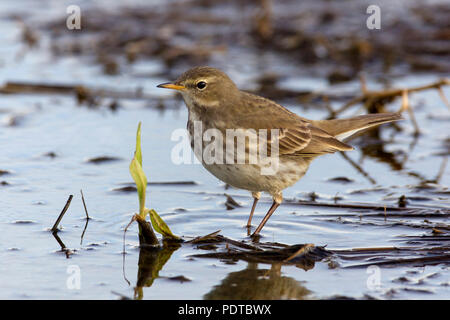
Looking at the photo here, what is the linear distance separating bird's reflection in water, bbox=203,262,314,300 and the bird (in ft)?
3.25

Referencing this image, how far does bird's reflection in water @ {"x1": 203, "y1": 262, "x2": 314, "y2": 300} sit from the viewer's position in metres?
5.08

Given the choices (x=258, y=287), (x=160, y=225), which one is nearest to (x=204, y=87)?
(x=160, y=225)

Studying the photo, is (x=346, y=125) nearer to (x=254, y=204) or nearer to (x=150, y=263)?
(x=254, y=204)

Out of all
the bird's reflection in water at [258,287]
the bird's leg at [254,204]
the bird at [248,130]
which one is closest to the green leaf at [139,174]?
the bird at [248,130]

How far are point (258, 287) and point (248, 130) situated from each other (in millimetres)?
1846

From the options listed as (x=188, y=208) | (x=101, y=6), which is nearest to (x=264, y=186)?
(x=188, y=208)

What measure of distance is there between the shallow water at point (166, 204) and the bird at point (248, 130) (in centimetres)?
43

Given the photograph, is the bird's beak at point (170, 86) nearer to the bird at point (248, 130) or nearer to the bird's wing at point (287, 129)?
the bird at point (248, 130)

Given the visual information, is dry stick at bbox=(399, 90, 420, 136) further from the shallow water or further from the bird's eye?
the bird's eye

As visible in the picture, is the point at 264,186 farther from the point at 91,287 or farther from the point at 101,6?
the point at 101,6

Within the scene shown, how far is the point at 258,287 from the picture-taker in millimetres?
5234

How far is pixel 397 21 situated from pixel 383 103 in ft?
18.4

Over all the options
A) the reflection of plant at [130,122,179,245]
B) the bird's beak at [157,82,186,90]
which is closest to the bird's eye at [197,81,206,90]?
the bird's beak at [157,82,186,90]
